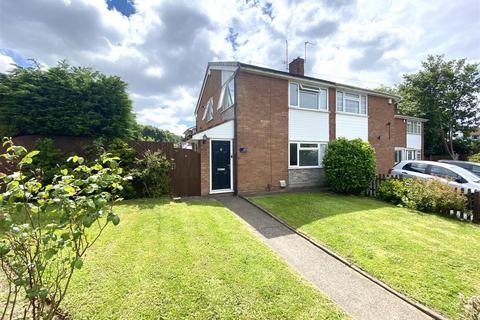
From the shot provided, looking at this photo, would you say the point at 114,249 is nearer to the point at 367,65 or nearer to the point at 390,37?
Answer: the point at 390,37

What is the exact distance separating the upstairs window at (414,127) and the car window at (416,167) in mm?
10519

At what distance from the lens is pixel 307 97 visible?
11805 mm

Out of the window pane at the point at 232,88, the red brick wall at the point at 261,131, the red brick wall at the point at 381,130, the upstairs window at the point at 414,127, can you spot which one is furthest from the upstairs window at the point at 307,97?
the upstairs window at the point at 414,127

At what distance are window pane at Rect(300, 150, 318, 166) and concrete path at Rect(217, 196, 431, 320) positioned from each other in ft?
19.9

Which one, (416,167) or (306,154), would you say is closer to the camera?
(416,167)

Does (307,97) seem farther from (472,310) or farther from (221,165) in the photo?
(472,310)

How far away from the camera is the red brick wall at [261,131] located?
32.9 feet

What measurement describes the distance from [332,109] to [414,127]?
13.0 m

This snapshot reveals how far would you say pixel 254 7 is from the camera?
10680 millimetres

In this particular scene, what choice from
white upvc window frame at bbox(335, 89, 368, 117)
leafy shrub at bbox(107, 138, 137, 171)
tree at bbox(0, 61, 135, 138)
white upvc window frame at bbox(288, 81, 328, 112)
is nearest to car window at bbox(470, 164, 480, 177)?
white upvc window frame at bbox(335, 89, 368, 117)

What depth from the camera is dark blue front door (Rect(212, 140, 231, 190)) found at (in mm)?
9906

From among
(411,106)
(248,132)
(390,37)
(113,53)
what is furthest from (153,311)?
(411,106)

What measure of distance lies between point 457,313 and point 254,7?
12605 millimetres

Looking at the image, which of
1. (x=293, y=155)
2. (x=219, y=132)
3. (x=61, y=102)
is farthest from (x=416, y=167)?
(x=61, y=102)
